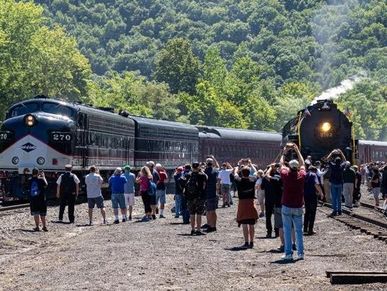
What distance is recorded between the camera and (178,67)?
174m

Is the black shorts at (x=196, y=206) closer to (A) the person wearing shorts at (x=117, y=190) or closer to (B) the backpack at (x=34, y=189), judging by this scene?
(B) the backpack at (x=34, y=189)

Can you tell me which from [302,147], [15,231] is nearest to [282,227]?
[15,231]

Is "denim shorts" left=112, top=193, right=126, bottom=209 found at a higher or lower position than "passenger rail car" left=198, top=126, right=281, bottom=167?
lower

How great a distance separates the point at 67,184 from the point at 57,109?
8.91 meters

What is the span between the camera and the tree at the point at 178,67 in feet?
558

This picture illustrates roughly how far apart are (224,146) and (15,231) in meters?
39.3

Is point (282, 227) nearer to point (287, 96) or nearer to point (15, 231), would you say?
point (15, 231)

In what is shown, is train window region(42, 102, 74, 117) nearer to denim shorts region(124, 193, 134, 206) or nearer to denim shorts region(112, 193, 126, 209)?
denim shorts region(124, 193, 134, 206)

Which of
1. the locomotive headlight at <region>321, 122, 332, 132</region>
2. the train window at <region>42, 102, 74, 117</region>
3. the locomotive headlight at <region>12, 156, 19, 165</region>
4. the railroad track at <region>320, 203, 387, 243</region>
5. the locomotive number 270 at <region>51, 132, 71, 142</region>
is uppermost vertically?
the train window at <region>42, 102, 74, 117</region>

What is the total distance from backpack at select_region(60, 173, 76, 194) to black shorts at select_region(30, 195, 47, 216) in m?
2.94

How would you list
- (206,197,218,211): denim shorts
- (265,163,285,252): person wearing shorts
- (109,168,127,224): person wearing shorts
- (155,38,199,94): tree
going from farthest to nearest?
(155,38,199,94): tree
(109,168,127,224): person wearing shorts
(206,197,218,211): denim shorts
(265,163,285,252): person wearing shorts

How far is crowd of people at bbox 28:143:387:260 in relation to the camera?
22078 mm

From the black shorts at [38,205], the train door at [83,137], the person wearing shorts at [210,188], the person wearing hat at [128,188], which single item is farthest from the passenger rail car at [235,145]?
the person wearing shorts at [210,188]

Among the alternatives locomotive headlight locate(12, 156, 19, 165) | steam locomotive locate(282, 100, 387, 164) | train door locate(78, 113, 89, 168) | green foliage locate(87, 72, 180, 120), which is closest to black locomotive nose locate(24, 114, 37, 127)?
locomotive headlight locate(12, 156, 19, 165)
